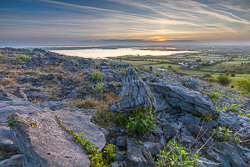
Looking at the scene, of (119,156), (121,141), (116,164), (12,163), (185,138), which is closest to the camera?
(12,163)

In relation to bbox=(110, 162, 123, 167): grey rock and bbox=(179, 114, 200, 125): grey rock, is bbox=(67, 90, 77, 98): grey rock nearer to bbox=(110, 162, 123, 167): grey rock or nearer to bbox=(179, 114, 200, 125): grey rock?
bbox=(110, 162, 123, 167): grey rock

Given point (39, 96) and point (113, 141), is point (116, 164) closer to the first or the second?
point (113, 141)

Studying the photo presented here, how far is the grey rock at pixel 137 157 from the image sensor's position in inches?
156

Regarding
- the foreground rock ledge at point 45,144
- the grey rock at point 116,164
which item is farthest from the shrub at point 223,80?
the foreground rock ledge at point 45,144

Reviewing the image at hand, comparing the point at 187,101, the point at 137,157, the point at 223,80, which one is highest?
the point at 187,101

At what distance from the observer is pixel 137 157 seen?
414 cm

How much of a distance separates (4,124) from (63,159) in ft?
11.7

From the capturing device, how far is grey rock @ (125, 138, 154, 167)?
3.96 meters

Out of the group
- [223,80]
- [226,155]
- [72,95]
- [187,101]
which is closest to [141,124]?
[187,101]

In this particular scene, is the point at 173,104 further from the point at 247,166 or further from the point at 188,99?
the point at 247,166

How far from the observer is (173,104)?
305 inches

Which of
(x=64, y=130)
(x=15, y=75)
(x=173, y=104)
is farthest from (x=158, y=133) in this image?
(x=15, y=75)

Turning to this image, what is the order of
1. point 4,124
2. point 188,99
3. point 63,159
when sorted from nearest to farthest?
point 63,159 → point 4,124 → point 188,99

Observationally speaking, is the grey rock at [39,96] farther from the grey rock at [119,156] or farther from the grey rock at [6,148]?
the grey rock at [119,156]
